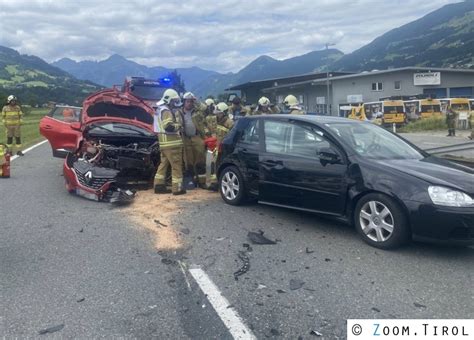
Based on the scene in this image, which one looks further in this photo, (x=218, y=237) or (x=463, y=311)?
(x=218, y=237)

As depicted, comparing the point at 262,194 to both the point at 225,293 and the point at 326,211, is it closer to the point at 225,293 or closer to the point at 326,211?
the point at 326,211

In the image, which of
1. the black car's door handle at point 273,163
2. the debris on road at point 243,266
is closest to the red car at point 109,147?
the black car's door handle at point 273,163

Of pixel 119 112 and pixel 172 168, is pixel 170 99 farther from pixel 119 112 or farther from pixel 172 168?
pixel 119 112

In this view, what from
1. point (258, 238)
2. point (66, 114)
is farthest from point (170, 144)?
point (66, 114)

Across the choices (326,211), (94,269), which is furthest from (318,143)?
(94,269)

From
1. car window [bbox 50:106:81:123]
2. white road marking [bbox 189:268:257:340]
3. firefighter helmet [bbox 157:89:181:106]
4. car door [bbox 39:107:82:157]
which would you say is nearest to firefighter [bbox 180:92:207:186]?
firefighter helmet [bbox 157:89:181:106]

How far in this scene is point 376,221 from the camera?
5.20m

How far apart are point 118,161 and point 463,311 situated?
6164 millimetres

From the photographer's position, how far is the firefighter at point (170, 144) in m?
8.09

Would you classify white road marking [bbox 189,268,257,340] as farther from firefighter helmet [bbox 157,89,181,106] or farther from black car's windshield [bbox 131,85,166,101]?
black car's windshield [bbox 131,85,166,101]

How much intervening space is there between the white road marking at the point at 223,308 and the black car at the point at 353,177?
1.99 meters

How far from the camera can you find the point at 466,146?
1650cm

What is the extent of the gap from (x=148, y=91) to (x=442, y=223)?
418 inches

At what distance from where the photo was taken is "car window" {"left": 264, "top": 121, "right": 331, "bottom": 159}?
600 cm
